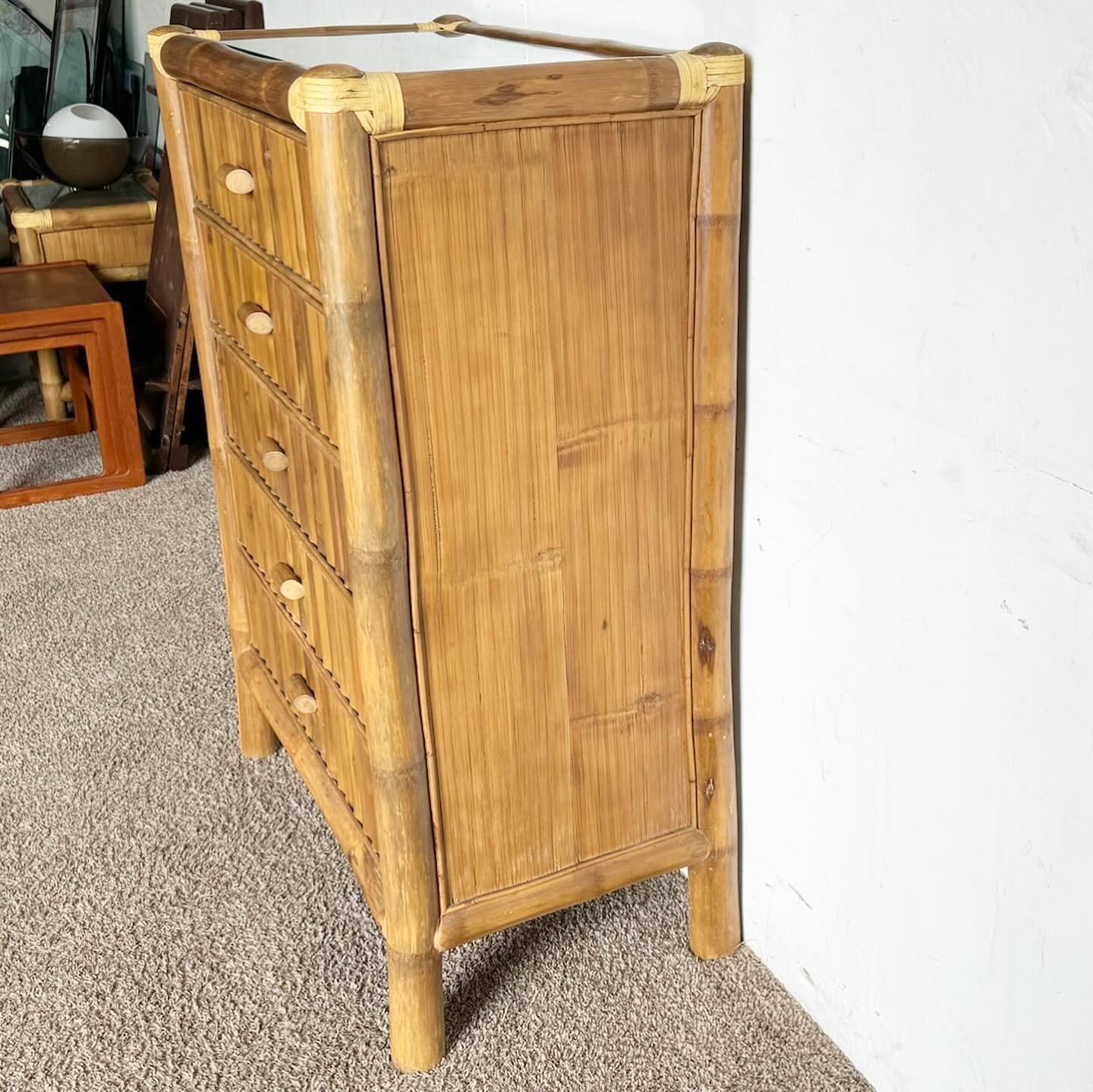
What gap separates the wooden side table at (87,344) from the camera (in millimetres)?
2654

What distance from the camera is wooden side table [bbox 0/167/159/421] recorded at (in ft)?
10.2

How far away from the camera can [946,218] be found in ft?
3.16

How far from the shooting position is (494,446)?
45.7 inches

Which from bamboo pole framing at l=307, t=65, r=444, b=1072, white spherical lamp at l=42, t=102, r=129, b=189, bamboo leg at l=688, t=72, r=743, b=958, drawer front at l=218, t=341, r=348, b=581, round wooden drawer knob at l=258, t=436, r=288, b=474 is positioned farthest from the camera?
white spherical lamp at l=42, t=102, r=129, b=189

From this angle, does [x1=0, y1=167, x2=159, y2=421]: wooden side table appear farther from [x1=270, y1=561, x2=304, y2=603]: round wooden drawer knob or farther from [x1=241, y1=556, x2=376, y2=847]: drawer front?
[x1=270, y1=561, x2=304, y2=603]: round wooden drawer knob

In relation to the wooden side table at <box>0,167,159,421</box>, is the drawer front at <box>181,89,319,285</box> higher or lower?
higher

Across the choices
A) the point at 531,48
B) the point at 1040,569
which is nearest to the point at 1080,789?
the point at 1040,569

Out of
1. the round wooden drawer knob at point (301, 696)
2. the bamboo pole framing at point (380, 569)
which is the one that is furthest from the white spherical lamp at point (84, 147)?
the bamboo pole framing at point (380, 569)

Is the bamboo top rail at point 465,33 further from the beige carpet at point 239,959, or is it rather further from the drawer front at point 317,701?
the beige carpet at point 239,959

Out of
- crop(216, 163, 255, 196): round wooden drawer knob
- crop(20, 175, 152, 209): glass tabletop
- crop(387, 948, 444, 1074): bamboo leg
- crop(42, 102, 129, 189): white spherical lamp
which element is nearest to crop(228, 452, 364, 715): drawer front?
crop(387, 948, 444, 1074): bamboo leg

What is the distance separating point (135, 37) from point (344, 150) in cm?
328

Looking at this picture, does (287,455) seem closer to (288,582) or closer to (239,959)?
(288,582)

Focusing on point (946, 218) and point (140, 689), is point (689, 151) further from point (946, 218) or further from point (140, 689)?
point (140, 689)

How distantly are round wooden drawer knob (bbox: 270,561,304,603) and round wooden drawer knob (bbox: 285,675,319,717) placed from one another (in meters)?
0.10
